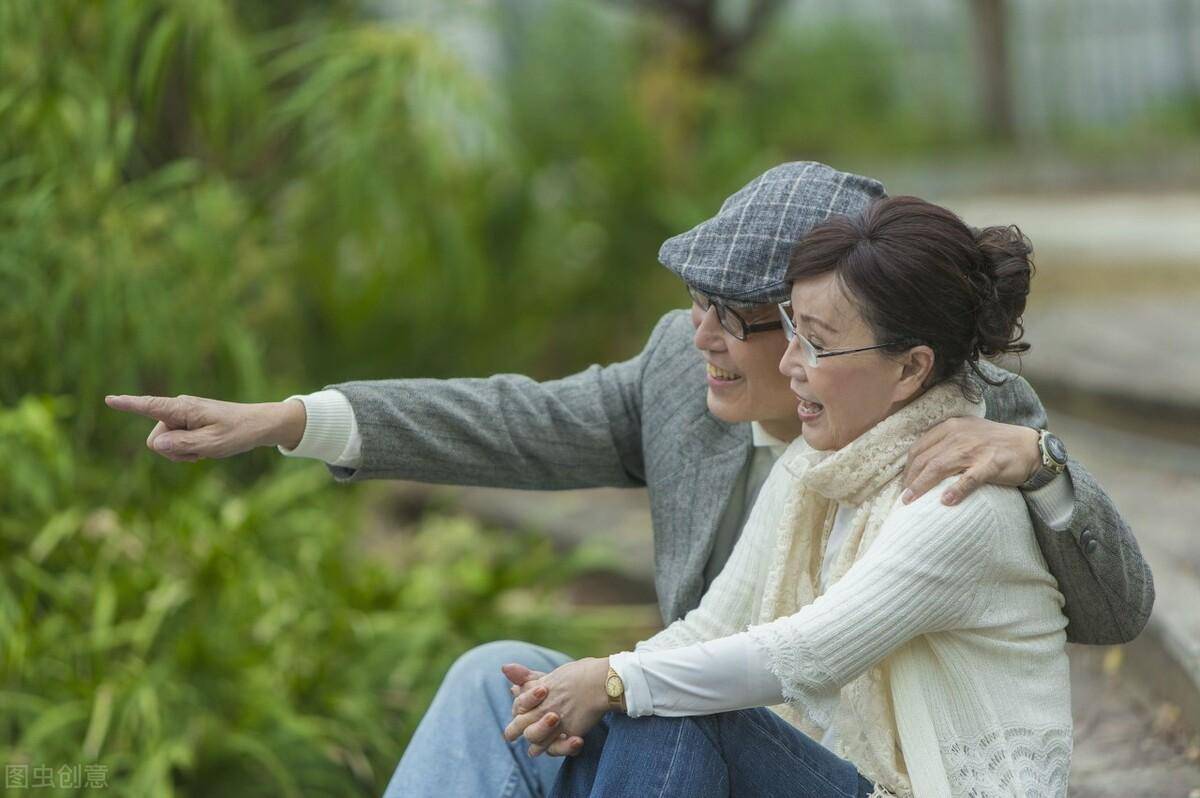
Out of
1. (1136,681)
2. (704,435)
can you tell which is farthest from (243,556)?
(1136,681)

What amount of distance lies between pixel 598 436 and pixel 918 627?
0.66 m

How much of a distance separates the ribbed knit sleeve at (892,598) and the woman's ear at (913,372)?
0.14m

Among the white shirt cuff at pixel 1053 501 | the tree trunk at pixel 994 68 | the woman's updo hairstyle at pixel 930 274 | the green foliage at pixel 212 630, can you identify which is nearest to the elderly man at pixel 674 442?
the white shirt cuff at pixel 1053 501

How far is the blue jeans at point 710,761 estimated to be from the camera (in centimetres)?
170

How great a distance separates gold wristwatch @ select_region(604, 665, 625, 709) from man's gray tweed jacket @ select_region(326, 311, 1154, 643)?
1.17ft

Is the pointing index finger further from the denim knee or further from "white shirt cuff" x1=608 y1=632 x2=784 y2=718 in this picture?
"white shirt cuff" x1=608 y1=632 x2=784 y2=718

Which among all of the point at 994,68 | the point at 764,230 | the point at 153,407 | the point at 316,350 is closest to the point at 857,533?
the point at 764,230

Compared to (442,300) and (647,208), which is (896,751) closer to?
(442,300)

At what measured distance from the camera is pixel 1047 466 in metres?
1.66

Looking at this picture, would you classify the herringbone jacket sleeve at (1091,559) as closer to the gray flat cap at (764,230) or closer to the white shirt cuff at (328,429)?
the gray flat cap at (764,230)

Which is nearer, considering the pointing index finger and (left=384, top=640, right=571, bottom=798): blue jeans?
the pointing index finger

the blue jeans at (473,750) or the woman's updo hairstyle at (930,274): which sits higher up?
the woman's updo hairstyle at (930,274)

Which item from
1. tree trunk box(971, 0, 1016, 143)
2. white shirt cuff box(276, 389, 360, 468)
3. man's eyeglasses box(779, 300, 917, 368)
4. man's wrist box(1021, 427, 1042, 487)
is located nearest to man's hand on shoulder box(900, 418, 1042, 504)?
man's wrist box(1021, 427, 1042, 487)

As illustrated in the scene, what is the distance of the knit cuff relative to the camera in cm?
196
